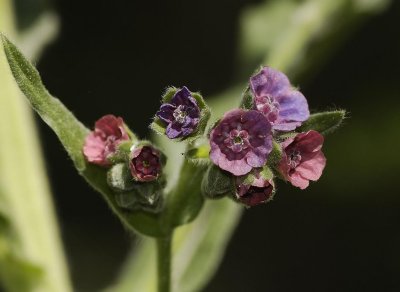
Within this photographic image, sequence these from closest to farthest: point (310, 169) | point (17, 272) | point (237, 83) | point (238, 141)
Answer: point (238, 141) < point (310, 169) < point (17, 272) < point (237, 83)

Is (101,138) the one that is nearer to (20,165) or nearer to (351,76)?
(20,165)

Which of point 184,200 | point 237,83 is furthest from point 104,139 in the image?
point 237,83

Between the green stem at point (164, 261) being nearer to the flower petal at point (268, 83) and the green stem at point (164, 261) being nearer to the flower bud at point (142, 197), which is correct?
the flower bud at point (142, 197)

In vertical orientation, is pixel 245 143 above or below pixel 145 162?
above

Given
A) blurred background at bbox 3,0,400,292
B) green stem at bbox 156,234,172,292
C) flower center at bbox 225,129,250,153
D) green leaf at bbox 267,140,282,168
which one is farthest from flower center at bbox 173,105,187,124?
blurred background at bbox 3,0,400,292

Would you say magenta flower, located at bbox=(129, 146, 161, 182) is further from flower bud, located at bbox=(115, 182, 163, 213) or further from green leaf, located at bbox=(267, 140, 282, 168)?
green leaf, located at bbox=(267, 140, 282, 168)

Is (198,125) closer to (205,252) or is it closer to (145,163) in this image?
(145,163)
